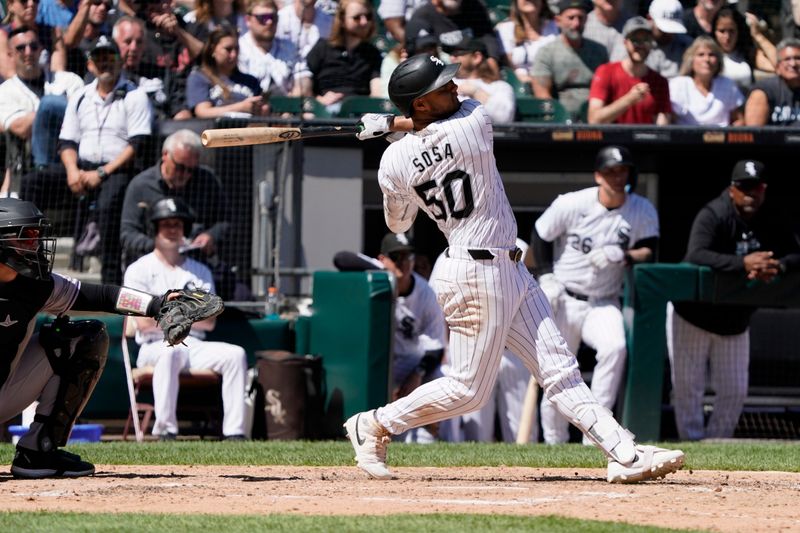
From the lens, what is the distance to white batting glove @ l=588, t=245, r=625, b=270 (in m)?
8.11

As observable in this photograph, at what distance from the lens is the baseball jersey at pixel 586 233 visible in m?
8.21

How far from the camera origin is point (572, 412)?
507cm

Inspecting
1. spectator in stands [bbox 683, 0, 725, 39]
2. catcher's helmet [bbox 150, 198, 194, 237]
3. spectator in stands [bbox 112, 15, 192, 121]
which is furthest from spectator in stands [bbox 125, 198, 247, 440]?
spectator in stands [bbox 683, 0, 725, 39]

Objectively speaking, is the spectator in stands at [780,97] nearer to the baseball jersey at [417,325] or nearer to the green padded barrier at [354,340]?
the baseball jersey at [417,325]

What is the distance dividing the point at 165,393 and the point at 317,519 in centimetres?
392

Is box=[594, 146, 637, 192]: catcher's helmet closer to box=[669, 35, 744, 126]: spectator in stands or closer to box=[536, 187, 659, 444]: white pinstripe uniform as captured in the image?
box=[536, 187, 659, 444]: white pinstripe uniform

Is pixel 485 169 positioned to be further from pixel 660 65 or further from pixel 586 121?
pixel 660 65

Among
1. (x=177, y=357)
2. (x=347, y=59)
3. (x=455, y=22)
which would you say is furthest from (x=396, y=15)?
(x=177, y=357)

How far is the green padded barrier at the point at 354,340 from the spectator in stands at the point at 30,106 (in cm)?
206

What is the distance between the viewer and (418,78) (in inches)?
196

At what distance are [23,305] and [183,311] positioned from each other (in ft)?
2.05

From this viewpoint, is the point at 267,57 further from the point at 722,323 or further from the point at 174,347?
the point at 722,323

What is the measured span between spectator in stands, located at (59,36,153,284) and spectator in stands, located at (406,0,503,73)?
2.16 meters

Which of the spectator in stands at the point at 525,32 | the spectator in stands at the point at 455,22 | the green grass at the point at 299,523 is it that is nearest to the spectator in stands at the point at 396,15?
the spectator in stands at the point at 455,22
